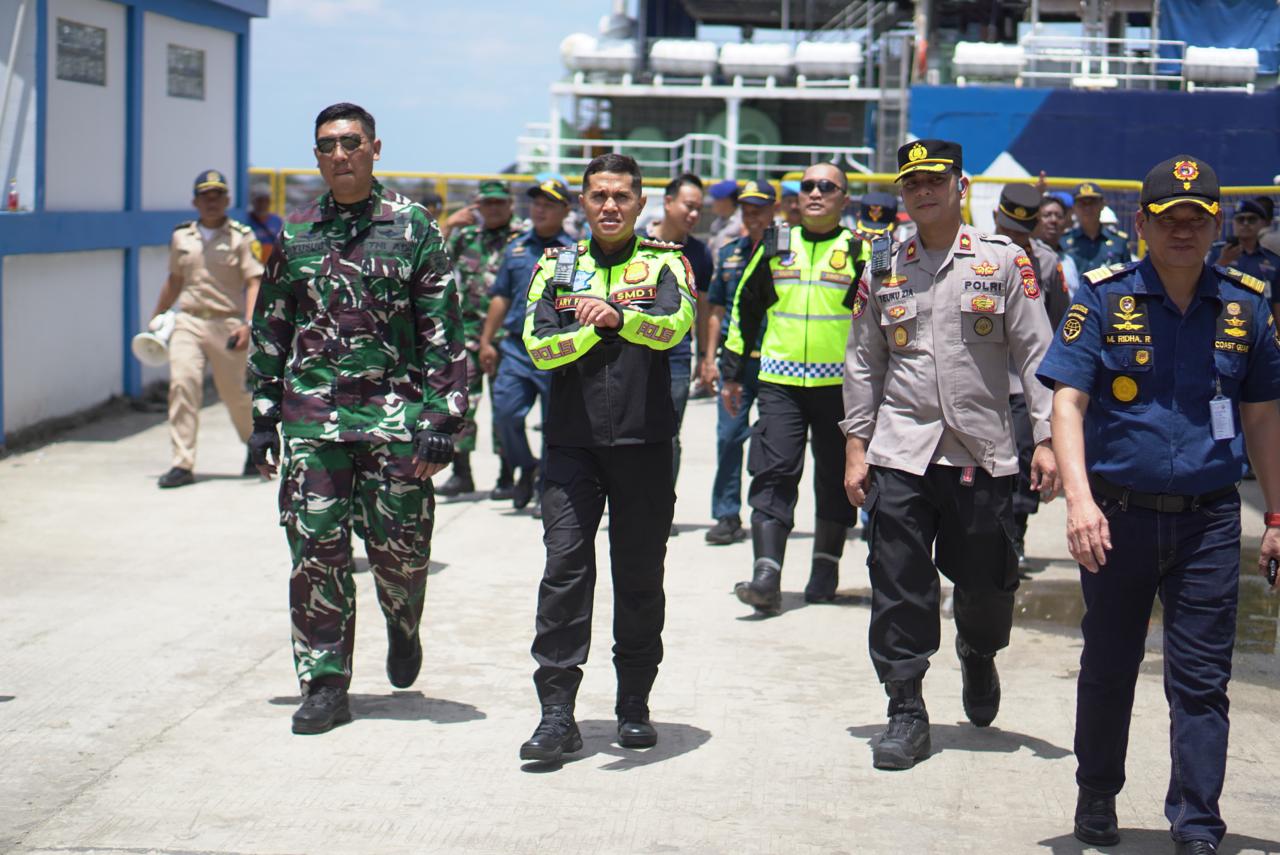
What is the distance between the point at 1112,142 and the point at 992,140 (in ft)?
Answer: 5.41

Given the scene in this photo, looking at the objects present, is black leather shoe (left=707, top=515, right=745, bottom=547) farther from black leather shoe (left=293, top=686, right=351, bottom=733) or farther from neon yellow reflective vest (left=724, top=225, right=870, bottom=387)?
black leather shoe (left=293, top=686, right=351, bottom=733)

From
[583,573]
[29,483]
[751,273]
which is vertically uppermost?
[751,273]

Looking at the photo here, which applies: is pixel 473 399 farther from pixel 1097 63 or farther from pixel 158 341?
pixel 1097 63

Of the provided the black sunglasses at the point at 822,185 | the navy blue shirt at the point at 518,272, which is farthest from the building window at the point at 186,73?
the black sunglasses at the point at 822,185

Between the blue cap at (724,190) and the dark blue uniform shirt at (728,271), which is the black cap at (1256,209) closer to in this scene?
the dark blue uniform shirt at (728,271)

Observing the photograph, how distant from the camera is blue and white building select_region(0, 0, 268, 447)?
41.3 feet

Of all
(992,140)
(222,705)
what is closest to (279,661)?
(222,705)

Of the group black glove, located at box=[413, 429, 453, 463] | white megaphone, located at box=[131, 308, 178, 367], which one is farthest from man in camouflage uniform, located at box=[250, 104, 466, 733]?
white megaphone, located at box=[131, 308, 178, 367]

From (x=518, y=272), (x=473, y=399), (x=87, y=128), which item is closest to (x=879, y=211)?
(x=518, y=272)

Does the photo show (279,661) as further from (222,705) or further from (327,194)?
(327,194)

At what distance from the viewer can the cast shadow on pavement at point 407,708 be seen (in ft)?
19.5

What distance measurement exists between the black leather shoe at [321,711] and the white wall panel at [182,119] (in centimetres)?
1082

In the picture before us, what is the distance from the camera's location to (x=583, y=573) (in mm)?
5445

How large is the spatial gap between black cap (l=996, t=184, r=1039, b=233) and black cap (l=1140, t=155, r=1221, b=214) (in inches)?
111
